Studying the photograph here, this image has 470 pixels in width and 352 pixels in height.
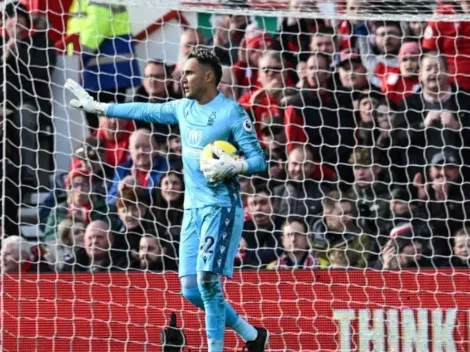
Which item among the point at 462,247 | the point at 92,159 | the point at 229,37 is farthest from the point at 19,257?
the point at 462,247

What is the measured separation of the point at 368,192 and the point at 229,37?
2.04 metres

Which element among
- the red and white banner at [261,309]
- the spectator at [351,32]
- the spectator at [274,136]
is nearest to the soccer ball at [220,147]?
the red and white banner at [261,309]

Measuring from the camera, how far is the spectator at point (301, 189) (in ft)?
34.6

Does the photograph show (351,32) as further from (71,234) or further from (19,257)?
(19,257)

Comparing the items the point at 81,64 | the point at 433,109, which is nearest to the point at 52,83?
the point at 81,64

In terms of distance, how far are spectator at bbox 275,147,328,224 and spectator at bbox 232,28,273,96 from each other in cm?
101

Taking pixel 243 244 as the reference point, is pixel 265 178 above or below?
above

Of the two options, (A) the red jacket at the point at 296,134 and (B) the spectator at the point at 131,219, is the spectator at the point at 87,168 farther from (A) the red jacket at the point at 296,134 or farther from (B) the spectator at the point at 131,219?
(A) the red jacket at the point at 296,134

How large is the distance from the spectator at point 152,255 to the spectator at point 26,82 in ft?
4.79

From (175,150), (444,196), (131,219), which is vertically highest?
(175,150)

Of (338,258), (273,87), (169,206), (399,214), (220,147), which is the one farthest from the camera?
(273,87)

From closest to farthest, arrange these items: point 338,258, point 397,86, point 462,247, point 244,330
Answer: point 244,330 < point 462,247 < point 338,258 < point 397,86

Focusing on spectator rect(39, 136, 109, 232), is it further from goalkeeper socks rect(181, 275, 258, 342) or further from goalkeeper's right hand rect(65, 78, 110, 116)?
goalkeeper socks rect(181, 275, 258, 342)

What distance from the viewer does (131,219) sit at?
1052 cm
